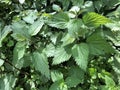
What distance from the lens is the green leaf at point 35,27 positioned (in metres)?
1.80

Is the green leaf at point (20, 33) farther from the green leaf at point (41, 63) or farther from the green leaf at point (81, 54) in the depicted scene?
the green leaf at point (81, 54)

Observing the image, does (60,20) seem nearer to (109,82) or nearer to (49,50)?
(49,50)

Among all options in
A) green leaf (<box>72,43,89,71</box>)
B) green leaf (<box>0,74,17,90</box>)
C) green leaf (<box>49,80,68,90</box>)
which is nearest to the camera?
green leaf (<box>72,43,89,71</box>)

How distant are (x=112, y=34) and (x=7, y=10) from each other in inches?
34.7

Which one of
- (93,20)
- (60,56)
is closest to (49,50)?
(60,56)

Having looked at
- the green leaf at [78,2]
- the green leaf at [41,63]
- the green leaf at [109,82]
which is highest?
the green leaf at [78,2]

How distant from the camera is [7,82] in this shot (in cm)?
192

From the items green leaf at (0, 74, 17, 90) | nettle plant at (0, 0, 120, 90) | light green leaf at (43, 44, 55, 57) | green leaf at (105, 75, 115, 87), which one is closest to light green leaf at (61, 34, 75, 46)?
nettle plant at (0, 0, 120, 90)

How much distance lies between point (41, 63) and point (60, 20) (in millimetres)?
281

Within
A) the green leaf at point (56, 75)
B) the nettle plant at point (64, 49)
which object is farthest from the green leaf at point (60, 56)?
the green leaf at point (56, 75)

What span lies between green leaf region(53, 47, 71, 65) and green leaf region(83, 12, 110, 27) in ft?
0.71

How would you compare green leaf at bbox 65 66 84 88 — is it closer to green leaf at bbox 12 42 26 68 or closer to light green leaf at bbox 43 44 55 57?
light green leaf at bbox 43 44 55 57

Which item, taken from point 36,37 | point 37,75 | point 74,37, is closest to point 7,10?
point 36,37

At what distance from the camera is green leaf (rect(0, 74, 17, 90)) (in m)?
1.90
